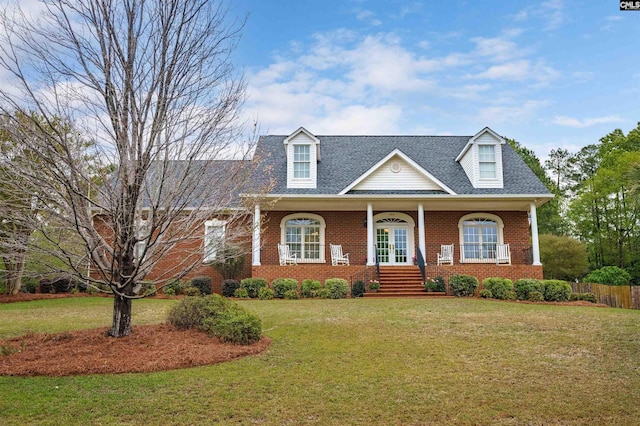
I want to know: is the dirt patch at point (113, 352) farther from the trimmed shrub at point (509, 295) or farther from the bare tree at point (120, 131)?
the trimmed shrub at point (509, 295)

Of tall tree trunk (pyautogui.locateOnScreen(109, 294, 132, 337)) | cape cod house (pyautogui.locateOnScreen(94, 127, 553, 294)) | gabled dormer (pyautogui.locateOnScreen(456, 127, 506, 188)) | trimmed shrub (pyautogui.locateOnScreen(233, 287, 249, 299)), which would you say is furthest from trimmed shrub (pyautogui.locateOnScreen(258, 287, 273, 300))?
gabled dormer (pyautogui.locateOnScreen(456, 127, 506, 188))

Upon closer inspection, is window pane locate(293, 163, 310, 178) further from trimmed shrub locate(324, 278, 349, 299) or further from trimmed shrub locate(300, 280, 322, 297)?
trimmed shrub locate(324, 278, 349, 299)

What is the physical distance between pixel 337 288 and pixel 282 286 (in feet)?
6.52

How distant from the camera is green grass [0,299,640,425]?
15.9 ft

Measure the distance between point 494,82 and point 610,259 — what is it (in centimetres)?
1963

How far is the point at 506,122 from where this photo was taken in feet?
85.1

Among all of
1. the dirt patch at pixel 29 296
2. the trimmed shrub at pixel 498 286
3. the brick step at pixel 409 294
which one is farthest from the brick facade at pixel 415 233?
the dirt patch at pixel 29 296

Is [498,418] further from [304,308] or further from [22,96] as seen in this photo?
[304,308]

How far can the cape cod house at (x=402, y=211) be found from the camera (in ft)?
63.3

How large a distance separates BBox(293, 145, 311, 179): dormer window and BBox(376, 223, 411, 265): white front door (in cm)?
411

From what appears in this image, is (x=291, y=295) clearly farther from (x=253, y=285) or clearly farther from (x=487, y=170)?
(x=487, y=170)

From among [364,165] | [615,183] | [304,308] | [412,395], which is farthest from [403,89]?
[615,183]

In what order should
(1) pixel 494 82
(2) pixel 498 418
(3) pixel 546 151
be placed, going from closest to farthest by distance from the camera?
1. (2) pixel 498 418
2. (1) pixel 494 82
3. (3) pixel 546 151

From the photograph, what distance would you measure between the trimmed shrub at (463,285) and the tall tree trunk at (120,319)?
1181 centimetres
